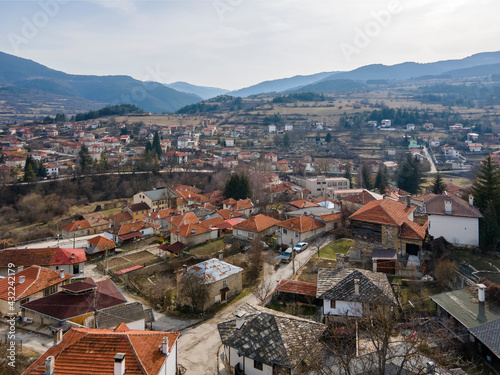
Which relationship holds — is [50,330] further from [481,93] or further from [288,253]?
[481,93]

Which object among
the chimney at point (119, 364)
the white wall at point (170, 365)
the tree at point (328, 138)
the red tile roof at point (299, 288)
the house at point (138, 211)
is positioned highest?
the tree at point (328, 138)

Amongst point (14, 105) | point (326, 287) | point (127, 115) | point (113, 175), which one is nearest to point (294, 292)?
point (326, 287)

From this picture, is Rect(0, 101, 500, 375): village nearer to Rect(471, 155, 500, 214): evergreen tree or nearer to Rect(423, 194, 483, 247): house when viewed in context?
Rect(423, 194, 483, 247): house

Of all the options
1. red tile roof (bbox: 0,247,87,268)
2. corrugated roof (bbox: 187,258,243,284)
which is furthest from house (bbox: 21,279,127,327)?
red tile roof (bbox: 0,247,87,268)

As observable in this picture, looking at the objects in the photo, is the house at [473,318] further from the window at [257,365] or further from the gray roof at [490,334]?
the window at [257,365]

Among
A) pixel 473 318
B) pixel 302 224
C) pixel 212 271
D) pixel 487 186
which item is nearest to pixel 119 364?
pixel 212 271

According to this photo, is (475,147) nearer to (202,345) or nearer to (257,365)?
(202,345)

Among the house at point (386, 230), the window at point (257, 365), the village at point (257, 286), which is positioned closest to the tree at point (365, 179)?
the village at point (257, 286)
